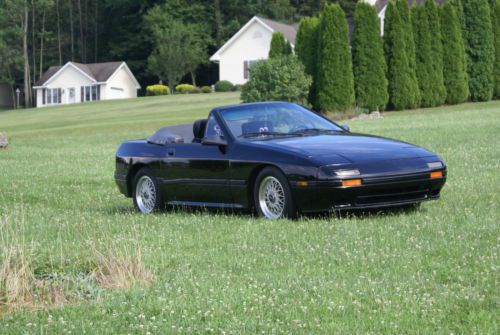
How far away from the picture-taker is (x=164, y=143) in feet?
38.1

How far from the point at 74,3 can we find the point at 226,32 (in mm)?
24282

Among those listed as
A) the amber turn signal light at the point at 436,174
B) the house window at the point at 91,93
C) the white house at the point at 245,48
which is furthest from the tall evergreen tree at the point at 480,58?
the house window at the point at 91,93

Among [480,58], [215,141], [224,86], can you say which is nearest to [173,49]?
[224,86]

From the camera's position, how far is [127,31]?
9188 cm

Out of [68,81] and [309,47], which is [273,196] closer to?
[309,47]

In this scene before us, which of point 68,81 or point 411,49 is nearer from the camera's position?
point 411,49

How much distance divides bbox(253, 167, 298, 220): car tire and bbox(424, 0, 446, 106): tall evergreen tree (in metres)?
29.2

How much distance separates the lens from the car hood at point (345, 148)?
952 cm

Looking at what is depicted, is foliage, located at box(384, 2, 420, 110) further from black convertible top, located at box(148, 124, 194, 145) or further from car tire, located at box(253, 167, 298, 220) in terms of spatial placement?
car tire, located at box(253, 167, 298, 220)

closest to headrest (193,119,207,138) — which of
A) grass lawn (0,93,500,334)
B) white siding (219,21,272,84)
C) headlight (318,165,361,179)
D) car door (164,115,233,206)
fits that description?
car door (164,115,233,206)

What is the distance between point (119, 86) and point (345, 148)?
252 feet

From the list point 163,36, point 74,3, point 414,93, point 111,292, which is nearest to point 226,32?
point 163,36

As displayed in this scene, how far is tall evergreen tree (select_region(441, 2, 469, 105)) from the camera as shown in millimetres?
38531

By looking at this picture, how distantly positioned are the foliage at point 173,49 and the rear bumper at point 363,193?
69202 millimetres
